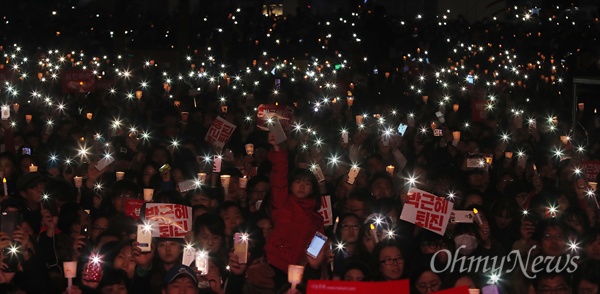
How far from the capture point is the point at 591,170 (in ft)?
39.8

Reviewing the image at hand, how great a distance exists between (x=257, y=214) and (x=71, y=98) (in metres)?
9.89

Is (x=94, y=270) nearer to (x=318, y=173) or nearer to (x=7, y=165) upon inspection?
(x=318, y=173)

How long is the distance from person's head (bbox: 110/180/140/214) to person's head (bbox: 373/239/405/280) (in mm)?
2620

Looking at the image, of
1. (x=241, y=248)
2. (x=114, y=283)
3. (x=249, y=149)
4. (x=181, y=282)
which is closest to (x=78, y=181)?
(x=249, y=149)

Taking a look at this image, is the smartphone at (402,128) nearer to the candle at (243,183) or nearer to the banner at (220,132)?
the banner at (220,132)

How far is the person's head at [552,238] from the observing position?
8078mm

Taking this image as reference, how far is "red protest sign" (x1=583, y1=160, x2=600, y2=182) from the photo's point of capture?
12.0m

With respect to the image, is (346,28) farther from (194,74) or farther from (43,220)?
(43,220)

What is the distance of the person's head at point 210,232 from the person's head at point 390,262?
3.80ft

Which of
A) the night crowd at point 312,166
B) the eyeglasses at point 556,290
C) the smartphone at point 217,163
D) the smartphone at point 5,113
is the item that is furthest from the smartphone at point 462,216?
the smartphone at point 5,113

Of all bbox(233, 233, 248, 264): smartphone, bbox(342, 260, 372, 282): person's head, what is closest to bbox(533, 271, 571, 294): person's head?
bbox(342, 260, 372, 282): person's head

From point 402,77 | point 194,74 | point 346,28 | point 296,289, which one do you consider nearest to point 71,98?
point 194,74

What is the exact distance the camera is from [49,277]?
7.81 meters

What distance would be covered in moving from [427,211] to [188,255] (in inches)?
77.7
